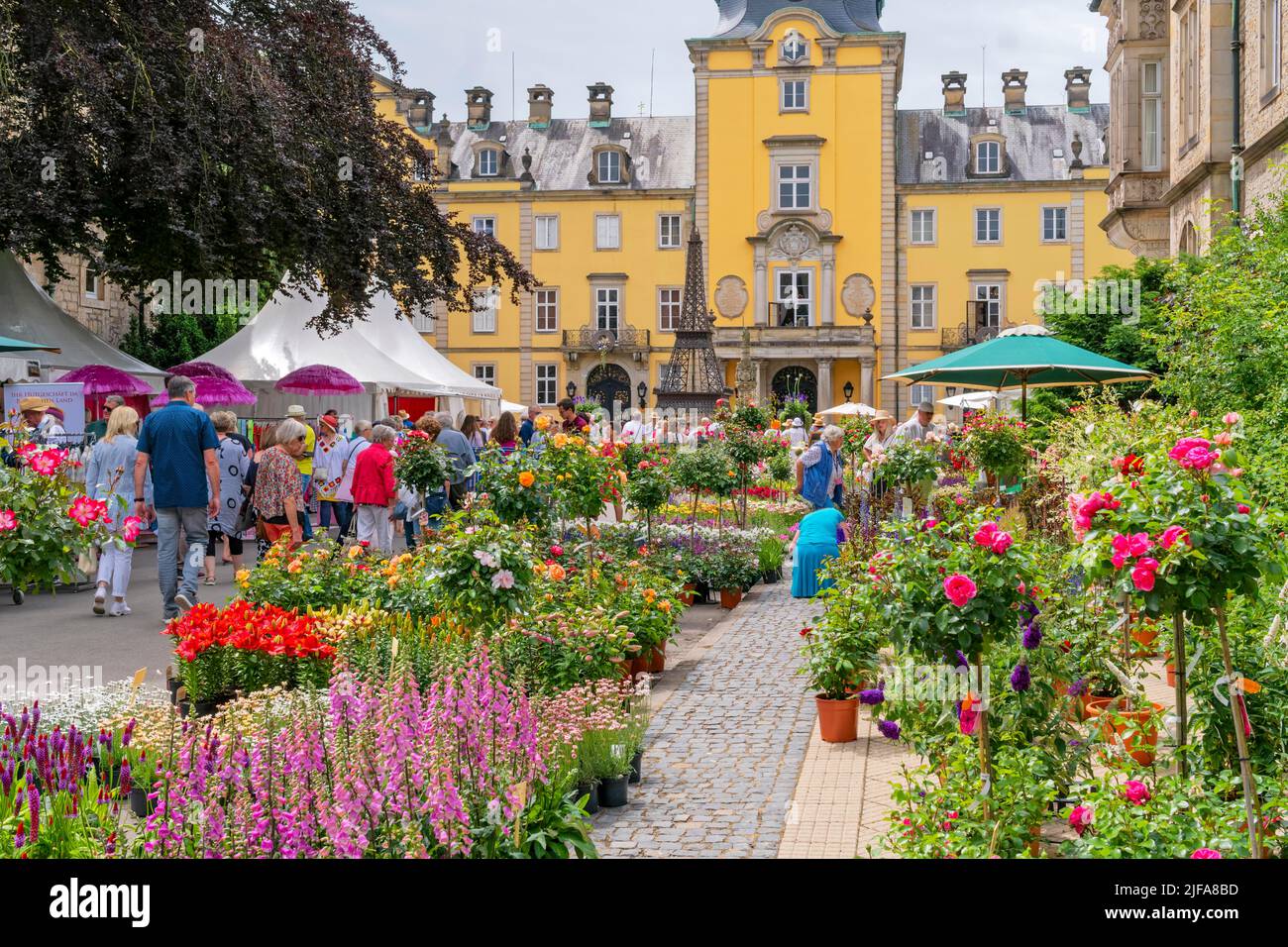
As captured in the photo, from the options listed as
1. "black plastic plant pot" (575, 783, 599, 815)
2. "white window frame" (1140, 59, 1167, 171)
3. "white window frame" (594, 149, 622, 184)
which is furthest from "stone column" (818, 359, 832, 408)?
"black plastic plant pot" (575, 783, 599, 815)

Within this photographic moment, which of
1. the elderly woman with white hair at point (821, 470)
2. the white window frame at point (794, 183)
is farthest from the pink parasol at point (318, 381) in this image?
the white window frame at point (794, 183)

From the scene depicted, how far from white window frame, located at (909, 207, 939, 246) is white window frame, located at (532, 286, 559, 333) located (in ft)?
44.5

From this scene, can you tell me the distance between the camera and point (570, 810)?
437 centimetres

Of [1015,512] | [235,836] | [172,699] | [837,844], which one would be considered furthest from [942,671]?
[1015,512]

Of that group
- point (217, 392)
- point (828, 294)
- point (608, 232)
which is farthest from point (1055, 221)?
point (217, 392)

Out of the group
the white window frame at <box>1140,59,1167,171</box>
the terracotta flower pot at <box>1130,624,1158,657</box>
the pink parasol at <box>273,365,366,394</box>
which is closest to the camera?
the terracotta flower pot at <box>1130,624,1158,657</box>

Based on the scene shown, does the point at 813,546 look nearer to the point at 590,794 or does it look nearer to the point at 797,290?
the point at 590,794

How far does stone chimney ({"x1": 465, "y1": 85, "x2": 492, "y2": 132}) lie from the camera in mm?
52269

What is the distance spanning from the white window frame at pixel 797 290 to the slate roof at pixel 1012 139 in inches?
201

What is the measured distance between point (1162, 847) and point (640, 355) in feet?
151

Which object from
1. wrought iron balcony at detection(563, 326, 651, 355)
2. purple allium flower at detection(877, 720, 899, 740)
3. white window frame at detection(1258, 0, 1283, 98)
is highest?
white window frame at detection(1258, 0, 1283, 98)

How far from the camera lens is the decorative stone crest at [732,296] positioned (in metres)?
47.2

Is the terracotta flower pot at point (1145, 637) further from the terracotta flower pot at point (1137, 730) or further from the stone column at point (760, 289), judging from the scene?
the stone column at point (760, 289)

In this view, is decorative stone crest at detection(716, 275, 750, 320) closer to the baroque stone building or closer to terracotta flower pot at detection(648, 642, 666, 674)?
the baroque stone building
